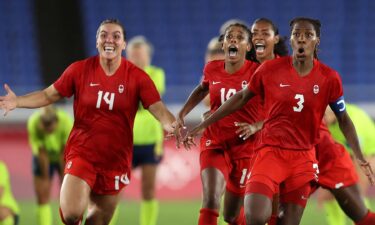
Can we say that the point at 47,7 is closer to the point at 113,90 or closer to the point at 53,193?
the point at 53,193

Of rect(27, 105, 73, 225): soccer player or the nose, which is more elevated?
the nose

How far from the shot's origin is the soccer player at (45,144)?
10.1 meters

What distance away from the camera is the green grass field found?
36.6 ft

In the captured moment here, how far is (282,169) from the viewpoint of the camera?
22.1ft

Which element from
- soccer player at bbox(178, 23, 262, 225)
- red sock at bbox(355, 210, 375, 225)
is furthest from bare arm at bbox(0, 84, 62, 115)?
red sock at bbox(355, 210, 375, 225)

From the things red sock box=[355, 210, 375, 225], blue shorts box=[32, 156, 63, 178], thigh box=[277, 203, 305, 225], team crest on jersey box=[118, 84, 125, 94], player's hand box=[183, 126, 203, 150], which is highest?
team crest on jersey box=[118, 84, 125, 94]

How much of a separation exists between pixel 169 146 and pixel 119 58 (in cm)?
598

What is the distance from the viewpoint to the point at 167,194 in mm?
13406

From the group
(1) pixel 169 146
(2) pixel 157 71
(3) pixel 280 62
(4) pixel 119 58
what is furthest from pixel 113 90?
(1) pixel 169 146

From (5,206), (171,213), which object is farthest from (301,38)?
(171,213)

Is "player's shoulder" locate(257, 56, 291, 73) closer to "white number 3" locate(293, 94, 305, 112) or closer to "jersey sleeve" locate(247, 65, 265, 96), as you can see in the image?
"jersey sleeve" locate(247, 65, 265, 96)

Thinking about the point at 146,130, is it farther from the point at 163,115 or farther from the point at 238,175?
the point at 163,115

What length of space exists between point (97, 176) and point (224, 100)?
1095mm

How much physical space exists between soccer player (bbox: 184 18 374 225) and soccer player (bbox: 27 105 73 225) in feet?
12.0
